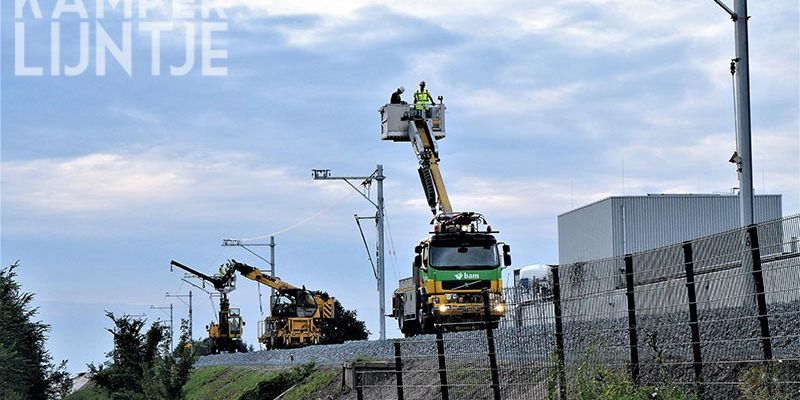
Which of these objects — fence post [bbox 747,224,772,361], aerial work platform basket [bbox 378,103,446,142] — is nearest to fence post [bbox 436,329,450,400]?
fence post [bbox 747,224,772,361]

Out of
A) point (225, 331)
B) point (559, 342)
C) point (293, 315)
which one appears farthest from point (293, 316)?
point (559, 342)

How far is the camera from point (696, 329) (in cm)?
1333

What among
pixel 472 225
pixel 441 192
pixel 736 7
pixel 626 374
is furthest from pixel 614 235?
pixel 626 374

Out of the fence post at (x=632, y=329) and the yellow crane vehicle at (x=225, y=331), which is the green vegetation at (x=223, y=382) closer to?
the yellow crane vehicle at (x=225, y=331)

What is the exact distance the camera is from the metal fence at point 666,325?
12.5 metres

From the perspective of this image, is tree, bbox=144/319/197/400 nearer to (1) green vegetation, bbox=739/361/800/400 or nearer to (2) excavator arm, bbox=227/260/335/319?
(2) excavator arm, bbox=227/260/335/319

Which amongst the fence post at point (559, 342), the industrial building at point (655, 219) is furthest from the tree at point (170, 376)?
the fence post at point (559, 342)

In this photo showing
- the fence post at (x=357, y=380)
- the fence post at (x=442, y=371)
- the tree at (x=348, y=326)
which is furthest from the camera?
the tree at (x=348, y=326)

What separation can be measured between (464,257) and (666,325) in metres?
24.1

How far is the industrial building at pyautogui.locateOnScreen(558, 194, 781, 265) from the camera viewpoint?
5206cm

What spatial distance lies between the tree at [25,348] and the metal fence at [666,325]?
169 feet

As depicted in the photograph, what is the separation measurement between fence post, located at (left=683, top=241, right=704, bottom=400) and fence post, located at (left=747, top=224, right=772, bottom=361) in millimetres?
814

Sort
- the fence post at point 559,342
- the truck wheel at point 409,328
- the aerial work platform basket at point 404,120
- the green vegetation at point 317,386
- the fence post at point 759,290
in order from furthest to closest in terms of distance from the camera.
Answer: the aerial work platform basket at point 404,120 → the truck wheel at point 409,328 → the green vegetation at point 317,386 → the fence post at point 559,342 → the fence post at point 759,290

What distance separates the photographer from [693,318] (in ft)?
43.6
